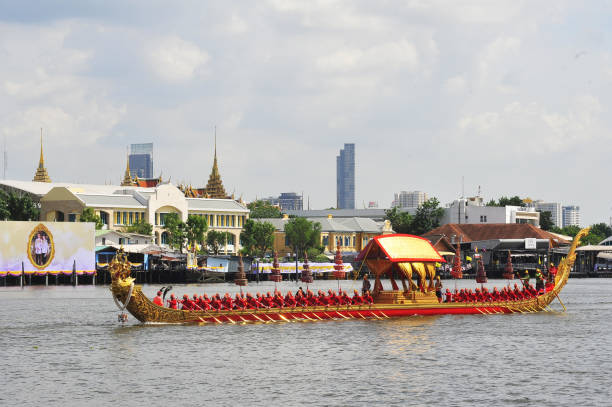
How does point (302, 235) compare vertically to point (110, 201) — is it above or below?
below

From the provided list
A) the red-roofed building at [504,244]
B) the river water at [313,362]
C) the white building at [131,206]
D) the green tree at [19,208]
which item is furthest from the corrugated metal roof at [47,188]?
the river water at [313,362]

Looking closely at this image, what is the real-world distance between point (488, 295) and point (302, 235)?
128 metres

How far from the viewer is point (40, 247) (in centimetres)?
10606

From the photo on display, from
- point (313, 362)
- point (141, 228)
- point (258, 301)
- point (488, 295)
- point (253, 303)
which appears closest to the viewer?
point (313, 362)

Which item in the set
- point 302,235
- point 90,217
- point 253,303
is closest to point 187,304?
point 253,303

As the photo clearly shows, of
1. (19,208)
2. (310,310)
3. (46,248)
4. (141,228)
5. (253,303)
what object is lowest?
(310,310)

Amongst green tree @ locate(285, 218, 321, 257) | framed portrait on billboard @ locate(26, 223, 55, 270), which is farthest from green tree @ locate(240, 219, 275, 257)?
framed portrait on billboard @ locate(26, 223, 55, 270)

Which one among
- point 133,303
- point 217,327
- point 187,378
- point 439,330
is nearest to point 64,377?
point 187,378

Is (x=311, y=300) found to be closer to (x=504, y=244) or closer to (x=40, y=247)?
(x=40, y=247)

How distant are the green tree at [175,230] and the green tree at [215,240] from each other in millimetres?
7443

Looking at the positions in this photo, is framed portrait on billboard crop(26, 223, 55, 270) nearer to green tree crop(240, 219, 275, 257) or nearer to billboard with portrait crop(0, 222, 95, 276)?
billboard with portrait crop(0, 222, 95, 276)

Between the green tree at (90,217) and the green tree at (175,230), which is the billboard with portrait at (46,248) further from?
the green tree at (175,230)

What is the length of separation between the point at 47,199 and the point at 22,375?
140 m

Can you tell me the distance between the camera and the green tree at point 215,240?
7008 inches
